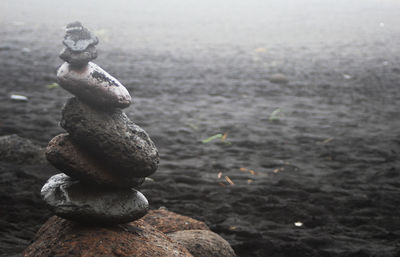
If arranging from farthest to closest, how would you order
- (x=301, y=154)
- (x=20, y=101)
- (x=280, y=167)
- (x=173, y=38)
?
(x=173, y=38)
(x=20, y=101)
(x=301, y=154)
(x=280, y=167)

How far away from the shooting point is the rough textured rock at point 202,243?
389 centimetres

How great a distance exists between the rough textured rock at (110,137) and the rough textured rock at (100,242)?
0.43m

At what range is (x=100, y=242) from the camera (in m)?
3.07

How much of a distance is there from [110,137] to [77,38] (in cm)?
70

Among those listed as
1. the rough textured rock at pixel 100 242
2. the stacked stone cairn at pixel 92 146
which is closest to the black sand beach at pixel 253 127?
the rough textured rock at pixel 100 242

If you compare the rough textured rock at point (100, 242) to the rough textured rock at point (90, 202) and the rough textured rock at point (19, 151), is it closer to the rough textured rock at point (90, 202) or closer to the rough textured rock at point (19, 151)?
the rough textured rock at point (90, 202)

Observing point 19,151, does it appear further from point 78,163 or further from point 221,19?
point 221,19

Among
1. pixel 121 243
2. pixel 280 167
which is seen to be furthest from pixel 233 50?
pixel 121 243

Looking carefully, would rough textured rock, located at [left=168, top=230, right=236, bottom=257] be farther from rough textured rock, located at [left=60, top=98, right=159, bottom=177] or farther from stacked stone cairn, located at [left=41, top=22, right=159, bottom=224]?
rough textured rock, located at [left=60, top=98, right=159, bottom=177]

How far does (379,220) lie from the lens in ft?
17.2

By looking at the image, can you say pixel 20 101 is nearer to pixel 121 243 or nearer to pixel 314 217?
pixel 314 217

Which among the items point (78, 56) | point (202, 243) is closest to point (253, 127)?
point (202, 243)

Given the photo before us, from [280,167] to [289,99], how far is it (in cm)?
399

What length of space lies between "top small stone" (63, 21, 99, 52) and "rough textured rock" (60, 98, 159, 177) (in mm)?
373
